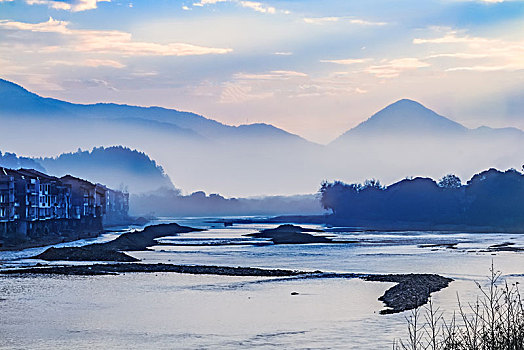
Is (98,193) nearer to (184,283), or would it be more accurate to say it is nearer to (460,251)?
(460,251)

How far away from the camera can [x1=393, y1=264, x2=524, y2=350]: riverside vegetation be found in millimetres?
16047

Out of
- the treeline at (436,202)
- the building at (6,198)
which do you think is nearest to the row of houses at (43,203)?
the building at (6,198)

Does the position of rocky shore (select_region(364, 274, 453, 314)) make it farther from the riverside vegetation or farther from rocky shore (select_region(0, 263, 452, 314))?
the riverside vegetation

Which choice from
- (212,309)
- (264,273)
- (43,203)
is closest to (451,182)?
(43,203)

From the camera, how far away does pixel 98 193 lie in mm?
145875

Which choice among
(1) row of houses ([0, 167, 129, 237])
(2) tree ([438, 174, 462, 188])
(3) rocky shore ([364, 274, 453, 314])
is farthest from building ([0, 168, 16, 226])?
(2) tree ([438, 174, 462, 188])

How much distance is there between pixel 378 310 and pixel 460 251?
4239 centimetres

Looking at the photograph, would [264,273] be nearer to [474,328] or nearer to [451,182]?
[474,328]

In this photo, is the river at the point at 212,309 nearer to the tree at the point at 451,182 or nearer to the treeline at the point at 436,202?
the treeline at the point at 436,202

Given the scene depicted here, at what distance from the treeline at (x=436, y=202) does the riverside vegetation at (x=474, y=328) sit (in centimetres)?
10003

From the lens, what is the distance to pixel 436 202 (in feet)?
519

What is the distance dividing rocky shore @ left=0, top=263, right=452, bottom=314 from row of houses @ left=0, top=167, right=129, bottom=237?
4081cm

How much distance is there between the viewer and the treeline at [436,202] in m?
141

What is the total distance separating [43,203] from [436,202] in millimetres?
77777
